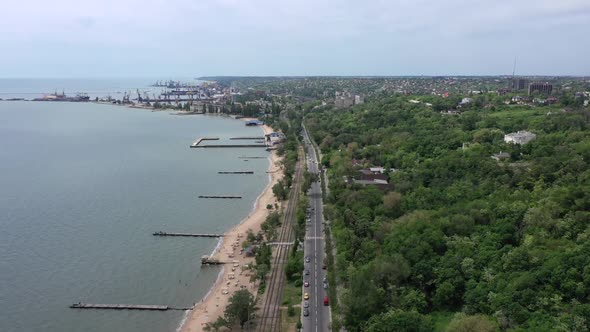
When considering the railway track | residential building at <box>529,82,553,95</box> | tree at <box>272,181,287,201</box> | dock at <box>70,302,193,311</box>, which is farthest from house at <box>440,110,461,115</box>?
dock at <box>70,302,193,311</box>

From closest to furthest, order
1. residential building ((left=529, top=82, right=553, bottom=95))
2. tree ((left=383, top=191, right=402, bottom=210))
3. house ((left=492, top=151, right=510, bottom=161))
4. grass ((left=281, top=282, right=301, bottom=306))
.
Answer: grass ((left=281, top=282, right=301, bottom=306)) → tree ((left=383, top=191, right=402, bottom=210)) → house ((left=492, top=151, right=510, bottom=161)) → residential building ((left=529, top=82, right=553, bottom=95))

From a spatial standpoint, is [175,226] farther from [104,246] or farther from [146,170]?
[146,170]

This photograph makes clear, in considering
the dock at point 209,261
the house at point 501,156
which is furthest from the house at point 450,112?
the dock at point 209,261

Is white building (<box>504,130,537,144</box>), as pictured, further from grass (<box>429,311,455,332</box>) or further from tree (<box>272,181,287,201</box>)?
grass (<box>429,311,455,332</box>)

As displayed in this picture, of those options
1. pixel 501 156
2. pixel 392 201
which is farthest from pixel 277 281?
pixel 501 156

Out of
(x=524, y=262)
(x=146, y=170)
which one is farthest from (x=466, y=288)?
(x=146, y=170)

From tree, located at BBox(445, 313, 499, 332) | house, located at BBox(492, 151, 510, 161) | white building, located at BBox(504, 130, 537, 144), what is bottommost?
tree, located at BBox(445, 313, 499, 332)
